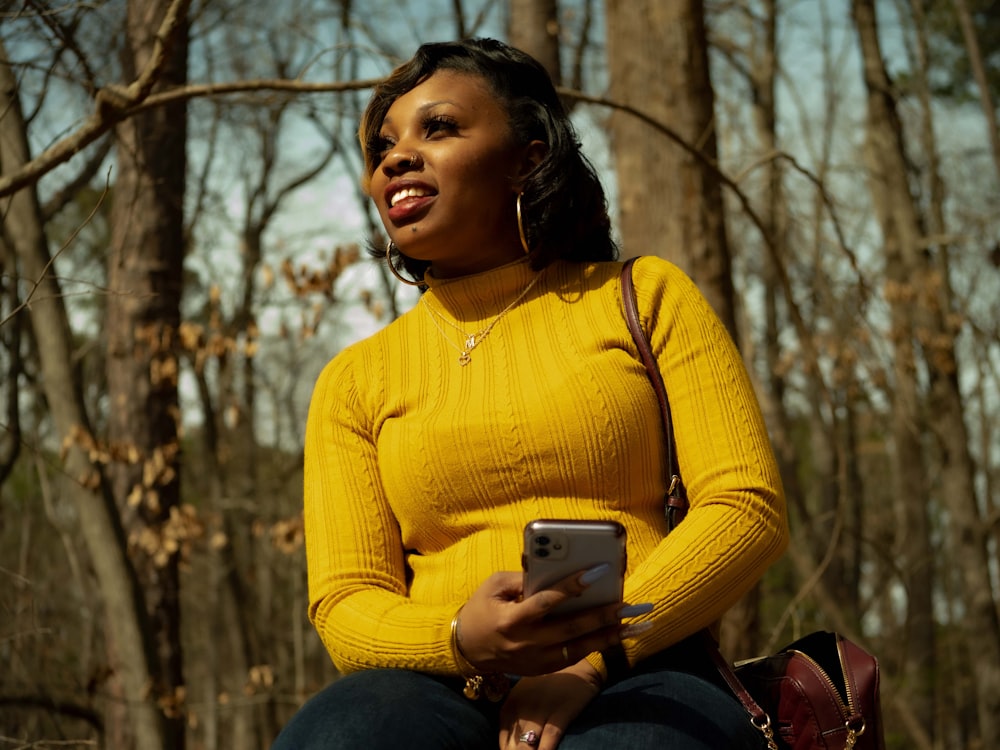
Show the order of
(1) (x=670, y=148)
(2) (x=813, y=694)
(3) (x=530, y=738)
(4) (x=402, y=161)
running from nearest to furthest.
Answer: (3) (x=530, y=738)
(2) (x=813, y=694)
(4) (x=402, y=161)
(1) (x=670, y=148)

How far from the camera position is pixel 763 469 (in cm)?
217

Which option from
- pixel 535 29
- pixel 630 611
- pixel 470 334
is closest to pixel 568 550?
pixel 630 611

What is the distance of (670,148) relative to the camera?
419 cm

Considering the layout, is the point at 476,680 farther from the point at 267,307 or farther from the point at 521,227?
the point at 267,307

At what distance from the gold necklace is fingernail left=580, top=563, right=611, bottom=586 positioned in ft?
2.37

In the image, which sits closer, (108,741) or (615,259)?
(615,259)

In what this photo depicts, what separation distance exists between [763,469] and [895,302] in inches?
342

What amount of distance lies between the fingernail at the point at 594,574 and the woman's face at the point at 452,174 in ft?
2.94

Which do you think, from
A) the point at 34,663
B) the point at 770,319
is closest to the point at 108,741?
the point at 34,663

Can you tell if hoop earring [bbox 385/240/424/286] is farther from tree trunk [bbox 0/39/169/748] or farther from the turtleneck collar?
tree trunk [bbox 0/39/169/748]

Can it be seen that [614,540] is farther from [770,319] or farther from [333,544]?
[770,319]

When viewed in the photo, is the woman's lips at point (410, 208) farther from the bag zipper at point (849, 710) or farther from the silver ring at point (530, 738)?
the bag zipper at point (849, 710)

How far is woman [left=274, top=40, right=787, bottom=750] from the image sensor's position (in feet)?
6.35

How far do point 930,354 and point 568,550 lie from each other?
356 inches
